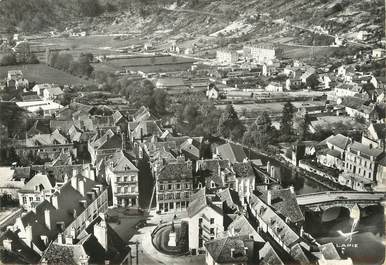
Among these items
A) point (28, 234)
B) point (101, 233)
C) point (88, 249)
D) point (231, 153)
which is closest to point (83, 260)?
point (88, 249)

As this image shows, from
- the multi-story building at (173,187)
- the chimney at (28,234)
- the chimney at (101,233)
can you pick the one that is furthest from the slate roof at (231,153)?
the chimney at (28,234)

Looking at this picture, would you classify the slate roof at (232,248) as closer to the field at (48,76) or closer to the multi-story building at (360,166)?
the multi-story building at (360,166)

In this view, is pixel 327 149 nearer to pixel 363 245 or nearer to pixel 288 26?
pixel 288 26

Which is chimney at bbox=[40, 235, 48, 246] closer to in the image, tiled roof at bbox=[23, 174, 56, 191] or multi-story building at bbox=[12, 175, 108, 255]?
multi-story building at bbox=[12, 175, 108, 255]

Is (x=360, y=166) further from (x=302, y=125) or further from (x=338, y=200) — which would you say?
(x=302, y=125)

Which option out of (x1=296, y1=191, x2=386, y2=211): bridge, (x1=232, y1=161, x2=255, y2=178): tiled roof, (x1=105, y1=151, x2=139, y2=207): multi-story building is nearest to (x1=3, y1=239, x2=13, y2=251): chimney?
(x1=105, y1=151, x2=139, y2=207): multi-story building

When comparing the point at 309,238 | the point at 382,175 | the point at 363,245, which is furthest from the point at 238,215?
the point at 382,175
